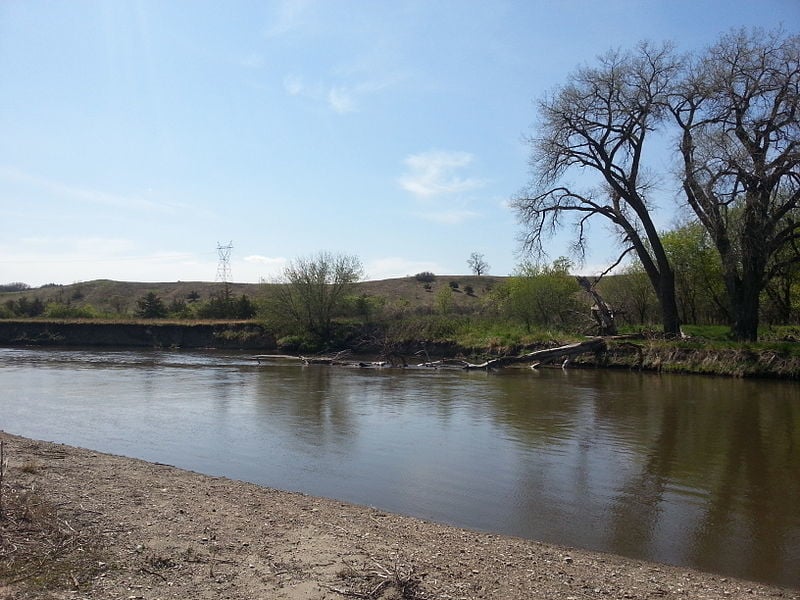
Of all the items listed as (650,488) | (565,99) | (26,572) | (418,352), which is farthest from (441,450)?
(418,352)

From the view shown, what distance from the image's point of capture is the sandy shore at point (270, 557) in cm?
572

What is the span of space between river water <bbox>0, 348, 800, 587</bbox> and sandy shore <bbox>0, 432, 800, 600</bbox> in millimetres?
1094

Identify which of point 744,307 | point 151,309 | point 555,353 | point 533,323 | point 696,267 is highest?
point 696,267

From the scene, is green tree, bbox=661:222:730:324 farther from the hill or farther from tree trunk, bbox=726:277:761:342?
the hill

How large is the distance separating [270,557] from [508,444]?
8.26m

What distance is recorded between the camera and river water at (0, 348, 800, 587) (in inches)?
345

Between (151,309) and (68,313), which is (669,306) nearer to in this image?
(151,309)

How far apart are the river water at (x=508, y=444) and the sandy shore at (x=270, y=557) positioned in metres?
1.09

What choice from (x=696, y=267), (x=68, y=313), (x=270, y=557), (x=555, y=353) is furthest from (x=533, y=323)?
(x=68, y=313)

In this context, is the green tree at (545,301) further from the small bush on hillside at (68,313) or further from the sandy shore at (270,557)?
the small bush on hillside at (68,313)

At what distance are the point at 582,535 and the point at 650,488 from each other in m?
2.90

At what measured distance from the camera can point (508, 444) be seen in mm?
13938

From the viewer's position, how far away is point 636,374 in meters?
28.1

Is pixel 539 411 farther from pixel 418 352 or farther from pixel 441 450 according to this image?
pixel 418 352
